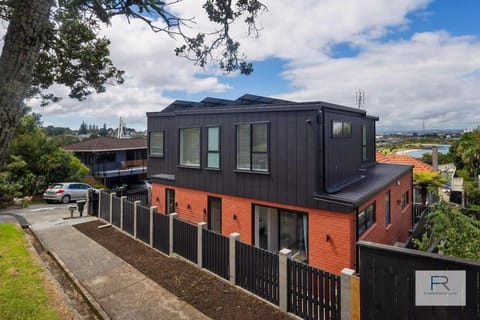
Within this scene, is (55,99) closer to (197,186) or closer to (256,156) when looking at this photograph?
(197,186)

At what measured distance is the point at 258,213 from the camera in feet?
32.3

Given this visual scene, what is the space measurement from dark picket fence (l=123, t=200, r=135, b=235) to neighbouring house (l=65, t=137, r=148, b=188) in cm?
2080

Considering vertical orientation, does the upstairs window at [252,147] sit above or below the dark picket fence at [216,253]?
above

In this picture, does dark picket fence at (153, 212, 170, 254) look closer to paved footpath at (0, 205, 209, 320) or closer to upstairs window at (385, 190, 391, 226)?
paved footpath at (0, 205, 209, 320)

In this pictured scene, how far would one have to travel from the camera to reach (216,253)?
7637 mm

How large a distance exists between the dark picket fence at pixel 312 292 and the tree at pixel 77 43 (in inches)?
180

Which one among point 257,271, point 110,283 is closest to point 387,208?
point 257,271

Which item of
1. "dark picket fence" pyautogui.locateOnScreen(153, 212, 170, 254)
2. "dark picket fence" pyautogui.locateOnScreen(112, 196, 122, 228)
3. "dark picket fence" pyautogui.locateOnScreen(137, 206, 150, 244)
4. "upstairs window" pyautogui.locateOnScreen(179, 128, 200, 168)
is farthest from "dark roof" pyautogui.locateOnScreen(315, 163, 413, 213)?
"dark picket fence" pyautogui.locateOnScreen(112, 196, 122, 228)

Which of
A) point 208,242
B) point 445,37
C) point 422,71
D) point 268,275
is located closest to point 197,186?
point 208,242

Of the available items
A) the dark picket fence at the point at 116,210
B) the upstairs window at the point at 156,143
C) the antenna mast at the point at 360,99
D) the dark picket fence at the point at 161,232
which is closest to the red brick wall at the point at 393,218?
the dark picket fence at the point at 161,232

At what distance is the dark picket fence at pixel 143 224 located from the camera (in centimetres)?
1030

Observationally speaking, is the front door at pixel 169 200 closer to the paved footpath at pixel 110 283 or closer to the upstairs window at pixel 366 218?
the paved footpath at pixel 110 283

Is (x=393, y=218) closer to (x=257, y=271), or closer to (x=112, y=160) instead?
(x=257, y=271)

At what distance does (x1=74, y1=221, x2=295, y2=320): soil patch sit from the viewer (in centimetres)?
602
